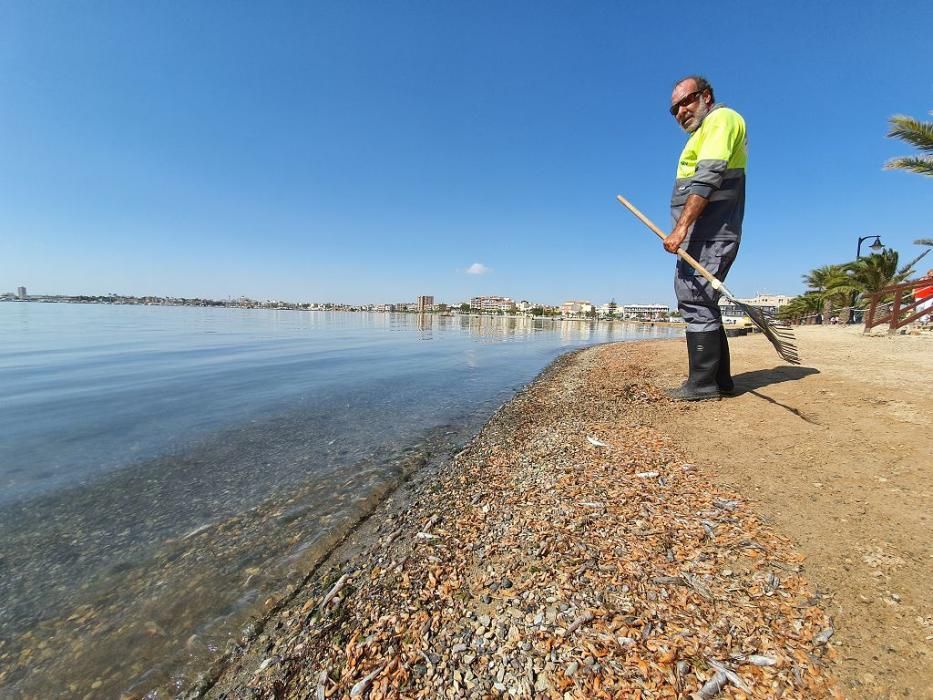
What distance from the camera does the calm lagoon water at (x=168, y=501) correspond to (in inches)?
88.9

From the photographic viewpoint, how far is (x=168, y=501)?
384cm

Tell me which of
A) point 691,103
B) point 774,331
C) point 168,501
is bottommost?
point 168,501

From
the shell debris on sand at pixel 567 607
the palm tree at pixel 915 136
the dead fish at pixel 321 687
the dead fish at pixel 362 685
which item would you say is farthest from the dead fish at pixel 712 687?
the palm tree at pixel 915 136

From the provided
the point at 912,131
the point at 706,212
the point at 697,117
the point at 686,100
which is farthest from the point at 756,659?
the point at 912,131

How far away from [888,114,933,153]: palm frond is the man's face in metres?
14.3

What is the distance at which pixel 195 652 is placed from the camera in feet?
7.10

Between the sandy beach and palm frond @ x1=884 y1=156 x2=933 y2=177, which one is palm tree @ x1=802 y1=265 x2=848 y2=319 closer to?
palm frond @ x1=884 y1=156 x2=933 y2=177

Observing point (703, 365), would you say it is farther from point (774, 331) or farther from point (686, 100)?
point (686, 100)

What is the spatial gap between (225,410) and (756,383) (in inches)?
353

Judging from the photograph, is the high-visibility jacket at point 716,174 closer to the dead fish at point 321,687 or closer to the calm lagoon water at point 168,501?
the calm lagoon water at point 168,501

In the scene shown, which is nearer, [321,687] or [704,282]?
[321,687]

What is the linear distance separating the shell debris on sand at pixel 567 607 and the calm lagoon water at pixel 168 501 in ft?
2.07

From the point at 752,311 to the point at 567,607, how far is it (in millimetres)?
4890

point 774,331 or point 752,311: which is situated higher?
point 752,311
